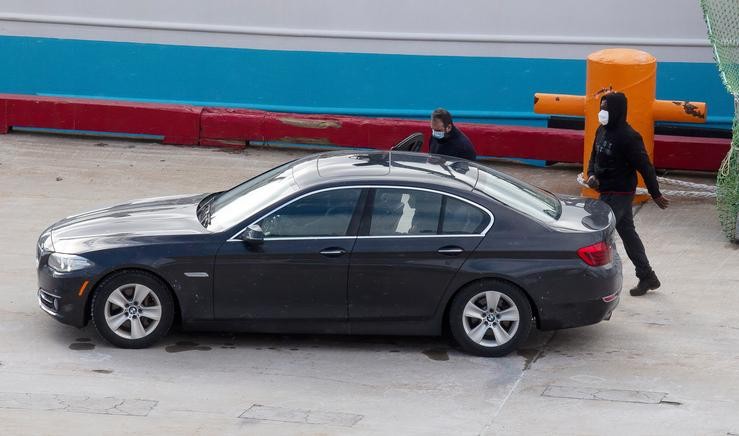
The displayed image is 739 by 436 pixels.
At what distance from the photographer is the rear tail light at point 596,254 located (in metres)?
7.99

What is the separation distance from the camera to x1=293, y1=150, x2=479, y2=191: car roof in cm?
817

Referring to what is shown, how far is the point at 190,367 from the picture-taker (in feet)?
26.0

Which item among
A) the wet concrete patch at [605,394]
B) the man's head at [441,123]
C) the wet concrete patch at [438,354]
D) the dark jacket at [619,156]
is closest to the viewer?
the wet concrete patch at [605,394]

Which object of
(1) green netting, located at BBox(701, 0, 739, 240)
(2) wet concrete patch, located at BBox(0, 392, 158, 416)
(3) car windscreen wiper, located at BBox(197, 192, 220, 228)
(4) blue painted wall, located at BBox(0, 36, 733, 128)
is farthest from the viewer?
(4) blue painted wall, located at BBox(0, 36, 733, 128)

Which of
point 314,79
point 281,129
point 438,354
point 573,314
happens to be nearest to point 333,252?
point 438,354

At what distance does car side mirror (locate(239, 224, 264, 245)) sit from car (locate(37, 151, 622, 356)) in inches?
0.4

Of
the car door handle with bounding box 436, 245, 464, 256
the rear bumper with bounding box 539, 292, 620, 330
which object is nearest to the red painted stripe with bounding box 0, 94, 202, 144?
the car door handle with bounding box 436, 245, 464, 256

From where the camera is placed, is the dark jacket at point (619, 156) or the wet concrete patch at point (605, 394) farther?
the dark jacket at point (619, 156)

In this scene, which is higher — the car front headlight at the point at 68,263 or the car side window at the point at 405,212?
the car side window at the point at 405,212

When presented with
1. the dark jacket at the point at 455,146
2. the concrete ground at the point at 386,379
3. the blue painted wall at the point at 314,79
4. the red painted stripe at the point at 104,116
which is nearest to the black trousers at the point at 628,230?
the concrete ground at the point at 386,379

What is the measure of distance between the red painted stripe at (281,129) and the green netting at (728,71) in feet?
5.59

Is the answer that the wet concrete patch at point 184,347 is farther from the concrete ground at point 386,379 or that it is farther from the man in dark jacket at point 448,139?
the man in dark jacket at point 448,139

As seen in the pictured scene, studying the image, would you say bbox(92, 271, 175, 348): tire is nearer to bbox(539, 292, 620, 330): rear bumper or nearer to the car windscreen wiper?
the car windscreen wiper

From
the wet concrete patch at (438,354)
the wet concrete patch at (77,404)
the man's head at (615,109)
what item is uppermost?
the man's head at (615,109)
